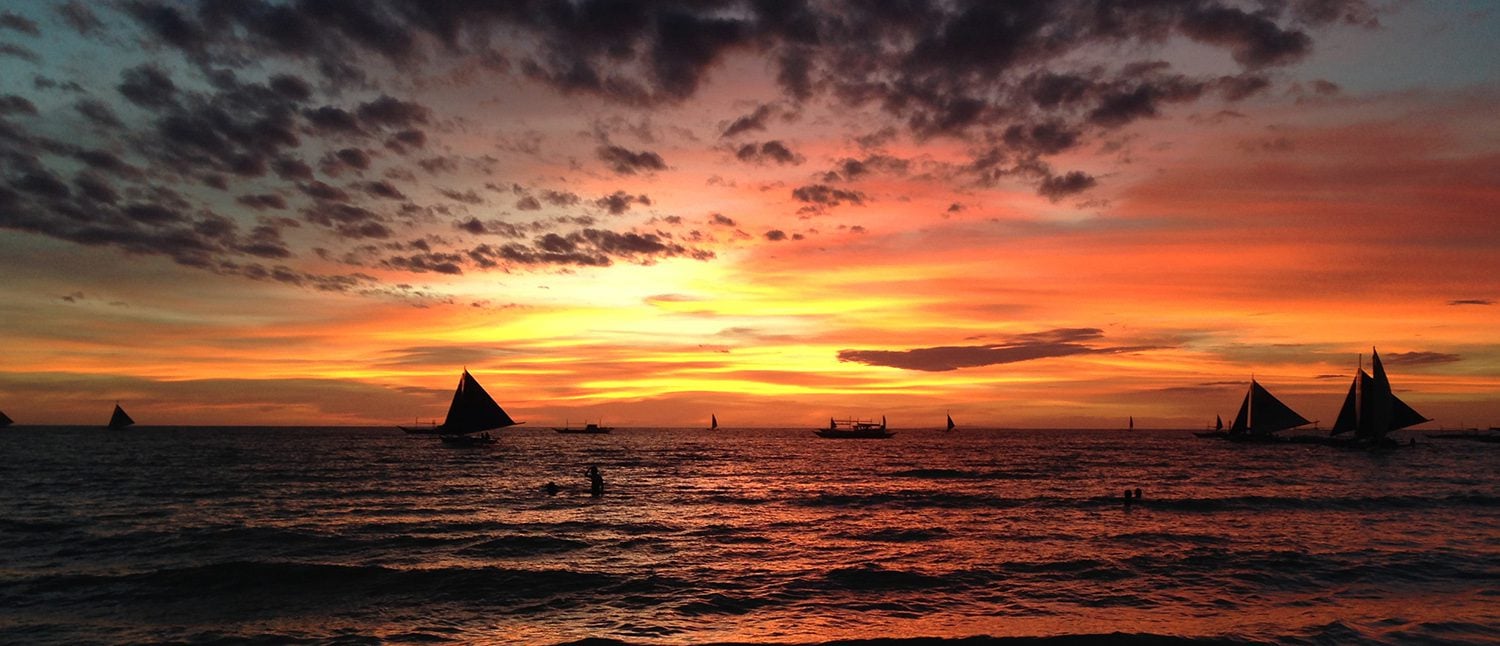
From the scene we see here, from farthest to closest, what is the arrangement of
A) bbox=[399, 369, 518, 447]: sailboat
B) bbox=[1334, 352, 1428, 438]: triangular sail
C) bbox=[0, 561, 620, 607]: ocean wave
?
bbox=[399, 369, 518, 447]: sailboat
bbox=[1334, 352, 1428, 438]: triangular sail
bbox=[0, 561, 620, 607]: ocean wave

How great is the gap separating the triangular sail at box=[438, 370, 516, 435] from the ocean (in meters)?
49.5

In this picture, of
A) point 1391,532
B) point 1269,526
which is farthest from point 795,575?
point 1391,532

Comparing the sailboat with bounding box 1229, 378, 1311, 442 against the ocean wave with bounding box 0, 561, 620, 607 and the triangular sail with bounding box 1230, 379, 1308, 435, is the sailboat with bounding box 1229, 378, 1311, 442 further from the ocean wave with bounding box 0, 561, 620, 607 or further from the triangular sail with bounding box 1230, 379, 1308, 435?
the ocean wave with bounding box 0, 561, 620, 607

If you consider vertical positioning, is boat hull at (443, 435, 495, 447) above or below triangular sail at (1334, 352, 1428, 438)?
below

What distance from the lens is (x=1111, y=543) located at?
36.4 m

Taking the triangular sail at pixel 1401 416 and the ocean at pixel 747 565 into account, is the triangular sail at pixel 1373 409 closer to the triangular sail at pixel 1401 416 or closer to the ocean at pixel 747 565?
the triangular sail at pixel 1401 416

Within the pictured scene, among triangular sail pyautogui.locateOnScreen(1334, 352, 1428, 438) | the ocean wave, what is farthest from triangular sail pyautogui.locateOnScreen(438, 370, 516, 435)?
triangular sail pyautogui.locateOnScreen(1334, 352, 1428, 438)

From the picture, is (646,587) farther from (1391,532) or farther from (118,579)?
(1391,532)

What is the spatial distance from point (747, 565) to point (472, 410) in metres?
92.0

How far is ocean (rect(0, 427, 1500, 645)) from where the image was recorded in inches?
899

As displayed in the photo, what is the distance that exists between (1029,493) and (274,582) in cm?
4938

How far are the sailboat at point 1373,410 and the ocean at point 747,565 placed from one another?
45709 millimetres

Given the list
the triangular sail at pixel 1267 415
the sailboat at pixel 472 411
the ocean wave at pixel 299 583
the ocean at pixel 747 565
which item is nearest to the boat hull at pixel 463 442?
the sailboat at pixel 472 411

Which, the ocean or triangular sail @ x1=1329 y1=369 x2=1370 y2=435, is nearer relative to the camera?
the ocean
